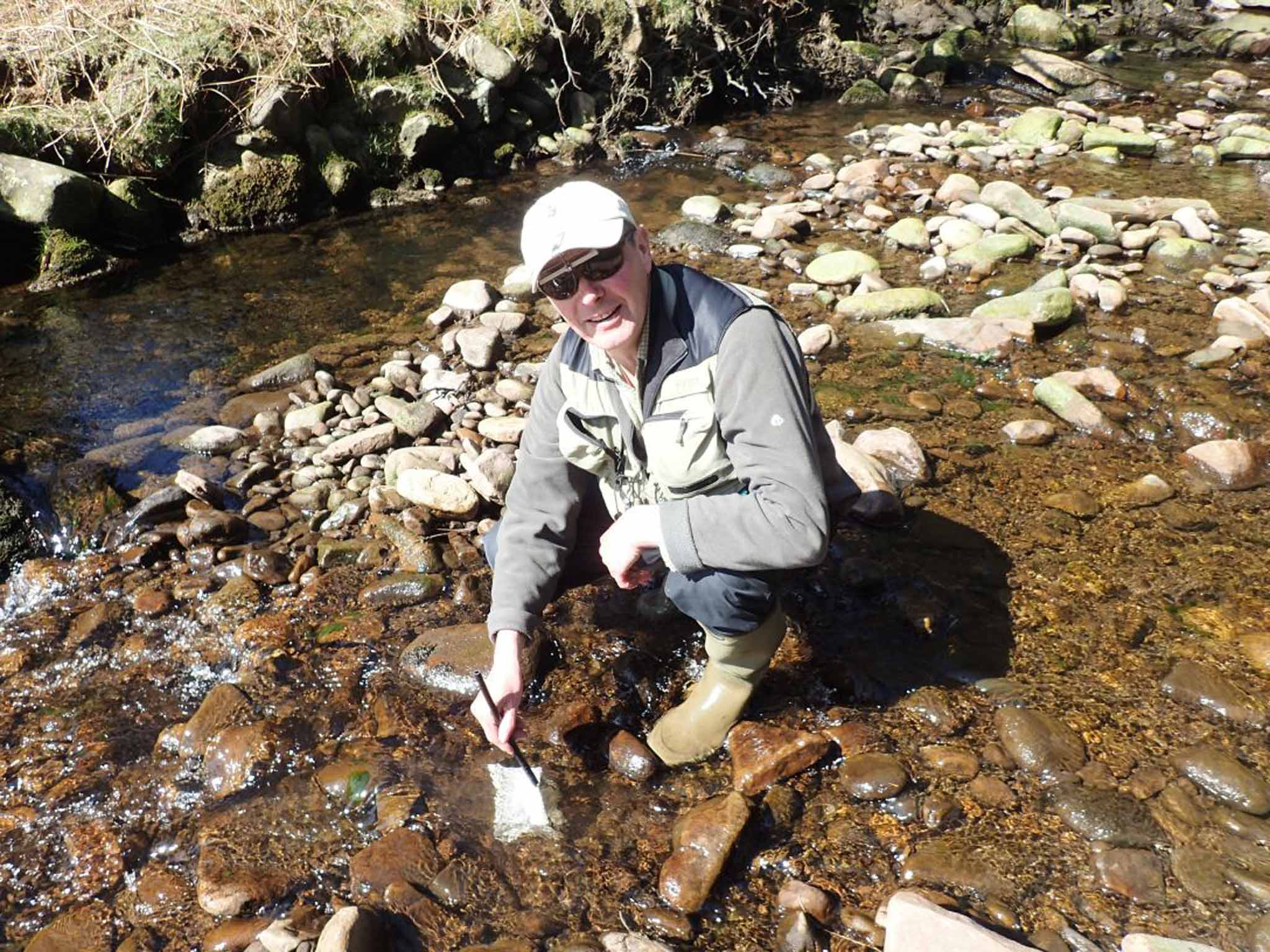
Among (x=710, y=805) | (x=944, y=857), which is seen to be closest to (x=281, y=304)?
(x=710, y=805)

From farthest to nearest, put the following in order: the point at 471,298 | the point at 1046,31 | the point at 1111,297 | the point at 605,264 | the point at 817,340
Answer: the point at 1046,31
the point at 471,298
the point at 1111,297
the point at 817,340
the point at 605,264

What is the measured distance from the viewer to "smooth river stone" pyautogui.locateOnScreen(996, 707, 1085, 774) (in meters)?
2.80

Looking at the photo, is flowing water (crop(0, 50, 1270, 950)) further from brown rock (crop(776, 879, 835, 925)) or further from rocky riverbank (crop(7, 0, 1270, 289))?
rocky riverbank (crop(7, 0, 1270, 289))

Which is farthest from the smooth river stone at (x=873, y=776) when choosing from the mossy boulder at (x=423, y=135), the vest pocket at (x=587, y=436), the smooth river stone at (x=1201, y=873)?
the mossy boulder at (x=423, y=135)

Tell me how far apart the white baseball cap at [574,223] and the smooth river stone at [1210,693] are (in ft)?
7.83

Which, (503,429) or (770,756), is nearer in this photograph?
(770,756)

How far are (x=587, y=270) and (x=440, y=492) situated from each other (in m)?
2.29

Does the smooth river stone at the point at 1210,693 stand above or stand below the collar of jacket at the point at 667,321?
below

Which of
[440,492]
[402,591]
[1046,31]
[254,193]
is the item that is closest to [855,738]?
[402,591]

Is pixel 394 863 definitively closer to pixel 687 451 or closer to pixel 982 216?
pixel 687 451

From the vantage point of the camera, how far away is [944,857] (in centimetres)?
255

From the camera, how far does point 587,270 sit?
2305 millimetres

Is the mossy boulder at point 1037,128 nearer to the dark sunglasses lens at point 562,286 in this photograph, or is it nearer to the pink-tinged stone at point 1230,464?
the pink-tinged stone at point 1230,464

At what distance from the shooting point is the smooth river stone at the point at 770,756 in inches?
111
